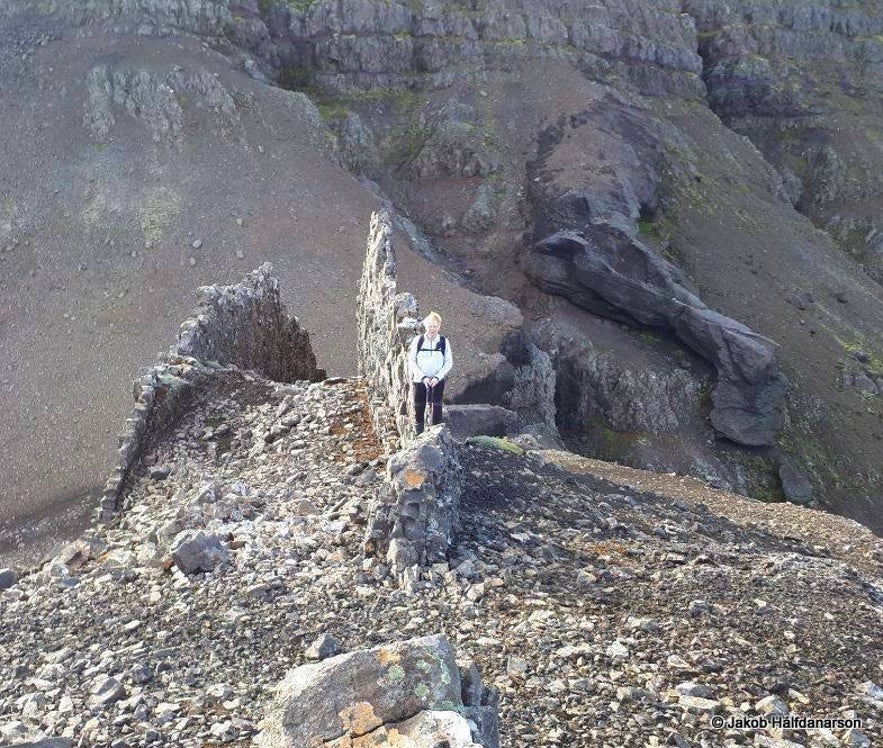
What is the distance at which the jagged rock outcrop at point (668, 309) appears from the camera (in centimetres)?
4909

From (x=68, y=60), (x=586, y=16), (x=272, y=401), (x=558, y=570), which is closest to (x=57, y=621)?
(x=558, y=570)

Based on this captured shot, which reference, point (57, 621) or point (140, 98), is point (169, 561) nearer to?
point (57, 621)

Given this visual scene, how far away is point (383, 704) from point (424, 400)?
7824mm

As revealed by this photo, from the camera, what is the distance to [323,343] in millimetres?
39969

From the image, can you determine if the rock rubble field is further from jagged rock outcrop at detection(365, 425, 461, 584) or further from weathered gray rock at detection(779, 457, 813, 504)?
weathered gray rock at detection(779, 457, 813, 504)

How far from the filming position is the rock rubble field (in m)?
8.04

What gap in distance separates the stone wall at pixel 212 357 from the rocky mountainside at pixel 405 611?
224 millimetres

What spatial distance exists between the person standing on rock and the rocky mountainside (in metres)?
0.79

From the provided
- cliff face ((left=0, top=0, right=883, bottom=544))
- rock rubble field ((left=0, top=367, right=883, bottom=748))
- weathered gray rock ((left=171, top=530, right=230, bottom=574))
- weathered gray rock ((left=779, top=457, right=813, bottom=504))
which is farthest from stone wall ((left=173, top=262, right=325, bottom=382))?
weathered gray rock ((left=779, top=457, right=813, bottom=504))

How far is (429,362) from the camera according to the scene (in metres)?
13.8

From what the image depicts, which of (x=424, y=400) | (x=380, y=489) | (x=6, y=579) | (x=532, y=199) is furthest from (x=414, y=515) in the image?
(x=532, y=199)

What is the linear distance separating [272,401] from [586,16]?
6465cm

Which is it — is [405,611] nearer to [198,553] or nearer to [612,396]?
[198,553]

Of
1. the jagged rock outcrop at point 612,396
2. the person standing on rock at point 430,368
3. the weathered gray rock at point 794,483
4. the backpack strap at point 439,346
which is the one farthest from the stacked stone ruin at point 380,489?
the weathered gray rock at point 794,483
